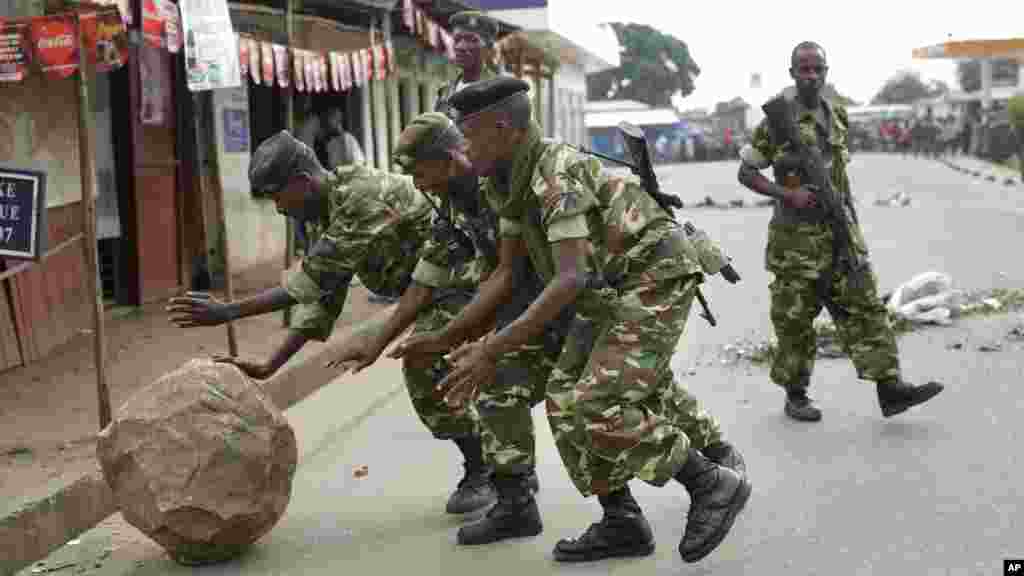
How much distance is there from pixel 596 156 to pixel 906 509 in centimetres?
173

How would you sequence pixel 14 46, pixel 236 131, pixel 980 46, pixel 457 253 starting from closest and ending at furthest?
pixel 457 253 → pixel 14 46 → pixel 236 131 → pixel 980 46

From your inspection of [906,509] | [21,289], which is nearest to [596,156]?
[906,509]

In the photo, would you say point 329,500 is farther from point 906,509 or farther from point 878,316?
point 878,316

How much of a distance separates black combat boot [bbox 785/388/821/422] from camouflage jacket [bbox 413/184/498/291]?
2248 millimetres

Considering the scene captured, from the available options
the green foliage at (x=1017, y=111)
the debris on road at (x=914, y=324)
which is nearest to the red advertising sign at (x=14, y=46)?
the debris on road at (x=914, y=324)

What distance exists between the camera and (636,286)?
4.14m

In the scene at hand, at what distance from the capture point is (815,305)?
20.7ft

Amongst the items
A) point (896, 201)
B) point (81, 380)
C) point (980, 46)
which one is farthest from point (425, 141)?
point (980, 46)

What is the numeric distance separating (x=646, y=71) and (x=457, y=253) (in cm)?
8462

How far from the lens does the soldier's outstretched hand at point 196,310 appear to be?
4.53 m

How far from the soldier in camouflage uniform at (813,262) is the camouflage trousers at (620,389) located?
6.90 ft

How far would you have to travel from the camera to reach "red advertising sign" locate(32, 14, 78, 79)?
20.8 ft

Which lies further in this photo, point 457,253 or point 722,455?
point 457,253

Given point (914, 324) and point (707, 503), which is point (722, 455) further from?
point (914, 324)
